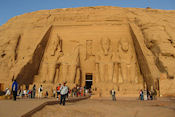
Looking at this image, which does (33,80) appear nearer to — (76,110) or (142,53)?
(142,53)

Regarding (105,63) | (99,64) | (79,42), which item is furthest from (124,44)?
(79,42)

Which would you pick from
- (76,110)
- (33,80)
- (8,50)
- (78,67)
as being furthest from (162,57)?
(8,50)

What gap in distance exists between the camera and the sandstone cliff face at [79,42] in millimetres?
16094

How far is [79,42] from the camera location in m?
19.4

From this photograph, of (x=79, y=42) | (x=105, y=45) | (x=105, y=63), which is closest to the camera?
(x=105, y=63)

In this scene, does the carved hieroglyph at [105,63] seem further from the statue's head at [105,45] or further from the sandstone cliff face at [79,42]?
the sandstone cliff face at [79,42]

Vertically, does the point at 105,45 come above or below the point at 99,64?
above

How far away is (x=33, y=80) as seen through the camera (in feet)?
58.8

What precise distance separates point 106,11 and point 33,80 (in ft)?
34.7

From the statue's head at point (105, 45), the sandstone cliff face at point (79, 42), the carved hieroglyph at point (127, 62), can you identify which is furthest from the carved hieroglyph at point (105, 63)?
the carved hieroglyph at point (127, 62)

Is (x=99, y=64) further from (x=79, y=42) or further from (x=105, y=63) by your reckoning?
(x=79, y=42)

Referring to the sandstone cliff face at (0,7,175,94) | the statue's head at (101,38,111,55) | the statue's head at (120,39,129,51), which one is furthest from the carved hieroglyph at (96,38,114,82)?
the statue's head at (120,39,129,51)

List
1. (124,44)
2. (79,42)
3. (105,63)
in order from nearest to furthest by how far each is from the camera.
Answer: (105,63), (124,44), (79,42)

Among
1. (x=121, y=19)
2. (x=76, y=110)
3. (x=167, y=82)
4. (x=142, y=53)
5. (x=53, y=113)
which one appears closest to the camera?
(x=53, y=113)
